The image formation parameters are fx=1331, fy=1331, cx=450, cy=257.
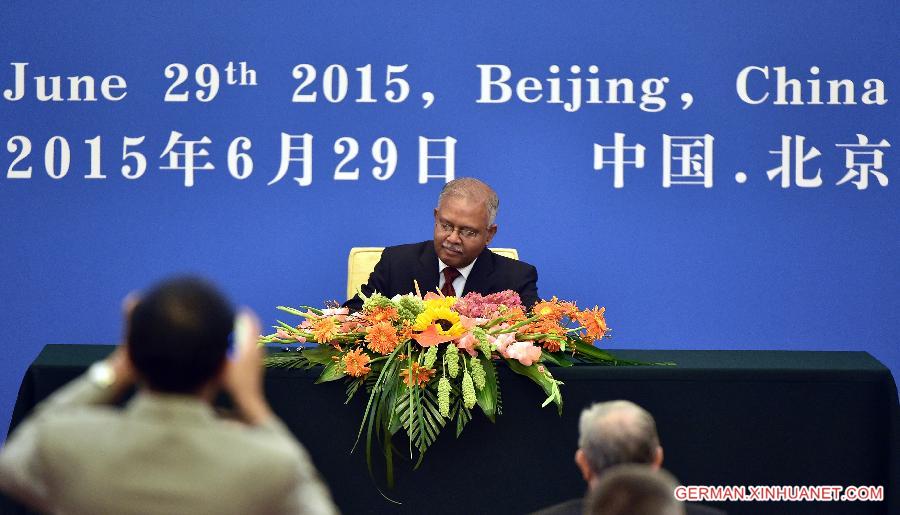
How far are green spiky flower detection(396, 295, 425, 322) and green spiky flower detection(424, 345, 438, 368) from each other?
99mm

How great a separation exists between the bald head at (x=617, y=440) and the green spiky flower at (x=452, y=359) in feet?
4.09

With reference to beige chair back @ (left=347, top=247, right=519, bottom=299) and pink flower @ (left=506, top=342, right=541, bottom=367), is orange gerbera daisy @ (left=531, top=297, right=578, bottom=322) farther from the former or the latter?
beige chair back @ (left=347, top=247, right=519, bottom=299)

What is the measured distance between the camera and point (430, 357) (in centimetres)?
309

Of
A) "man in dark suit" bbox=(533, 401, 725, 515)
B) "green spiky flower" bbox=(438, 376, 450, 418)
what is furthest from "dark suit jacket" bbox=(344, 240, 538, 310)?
"man in dark suit" bbox=(533, 401, 725, 515)

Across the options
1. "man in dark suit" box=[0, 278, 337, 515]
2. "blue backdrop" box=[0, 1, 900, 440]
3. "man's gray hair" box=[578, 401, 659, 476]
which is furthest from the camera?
"blue backdrop" box=[0, 1, 900, 440]

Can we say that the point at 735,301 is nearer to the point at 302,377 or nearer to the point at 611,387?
the point at 611,387

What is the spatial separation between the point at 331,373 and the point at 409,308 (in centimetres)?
24

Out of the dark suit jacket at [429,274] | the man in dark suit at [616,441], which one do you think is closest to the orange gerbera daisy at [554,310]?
the dark suit jacket at [429,274]

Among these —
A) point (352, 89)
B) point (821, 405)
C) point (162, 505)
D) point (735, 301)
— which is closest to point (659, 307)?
point (735, 301)

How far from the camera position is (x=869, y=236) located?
5.11 m

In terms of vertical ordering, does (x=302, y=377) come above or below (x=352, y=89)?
below

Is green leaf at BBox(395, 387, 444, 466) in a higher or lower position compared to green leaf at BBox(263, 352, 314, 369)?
lower

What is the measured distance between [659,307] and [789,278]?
52 centimetres

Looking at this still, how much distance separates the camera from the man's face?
13.6 ft
